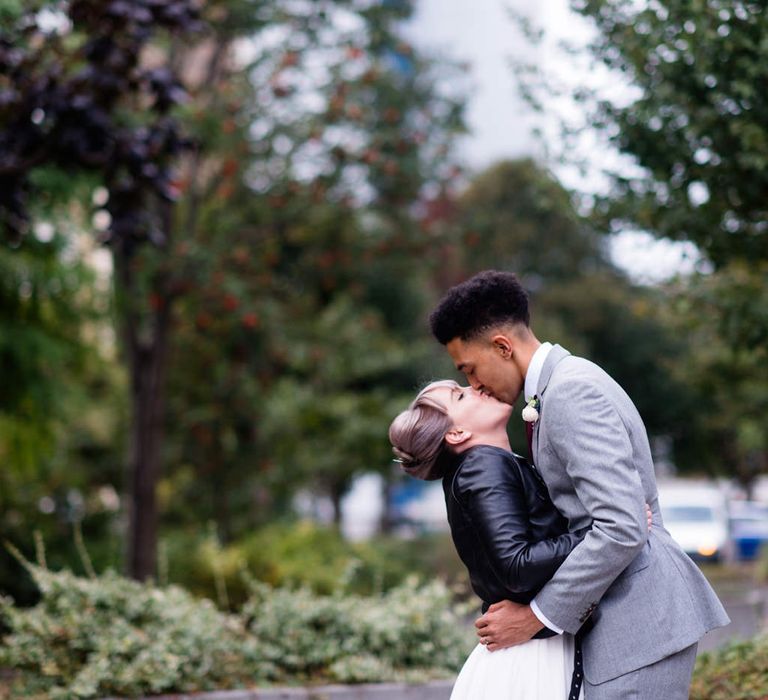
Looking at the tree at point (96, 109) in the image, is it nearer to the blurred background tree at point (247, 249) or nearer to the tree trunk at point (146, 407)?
the blurred background tree at point (247, 249)

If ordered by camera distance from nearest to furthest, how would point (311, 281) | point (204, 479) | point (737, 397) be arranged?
1. point (311, 281)
2. point (204, 479)
3. point (737, 397)

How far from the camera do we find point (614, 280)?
32438 mm

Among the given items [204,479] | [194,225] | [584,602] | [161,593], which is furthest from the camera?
[204,479]

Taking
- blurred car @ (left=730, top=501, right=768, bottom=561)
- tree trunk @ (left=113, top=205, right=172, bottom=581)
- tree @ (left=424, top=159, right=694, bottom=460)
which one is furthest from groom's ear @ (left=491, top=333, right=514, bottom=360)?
blurred car @ (left=730, top=501, right=768, bottom=561)

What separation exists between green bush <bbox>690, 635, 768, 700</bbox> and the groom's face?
2346 millimetres

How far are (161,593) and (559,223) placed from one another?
28.0 m

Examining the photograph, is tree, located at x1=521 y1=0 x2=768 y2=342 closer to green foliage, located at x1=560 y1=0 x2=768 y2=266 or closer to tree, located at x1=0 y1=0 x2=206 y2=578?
green foliage, located at x1=560 y1=0 x2=768 y2=266

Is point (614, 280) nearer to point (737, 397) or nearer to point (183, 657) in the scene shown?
point (737, 397)

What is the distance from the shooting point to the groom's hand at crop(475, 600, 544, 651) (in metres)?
2.76

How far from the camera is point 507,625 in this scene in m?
2.79

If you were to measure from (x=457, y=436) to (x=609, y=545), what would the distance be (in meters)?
0.54

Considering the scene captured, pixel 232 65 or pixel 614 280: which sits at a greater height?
pixel 614 280

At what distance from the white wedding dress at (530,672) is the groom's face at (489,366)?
706 millimetres

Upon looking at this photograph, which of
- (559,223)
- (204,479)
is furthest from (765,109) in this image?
(559,223)
